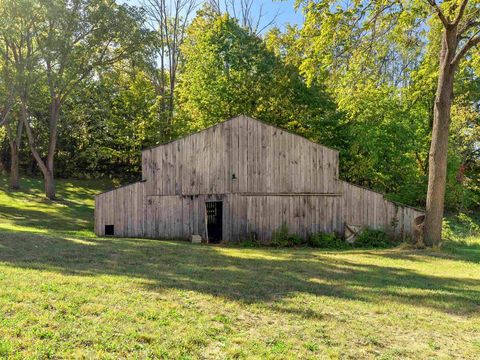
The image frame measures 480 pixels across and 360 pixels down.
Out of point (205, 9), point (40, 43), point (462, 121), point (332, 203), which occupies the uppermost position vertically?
point (205, 9)

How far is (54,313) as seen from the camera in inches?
237

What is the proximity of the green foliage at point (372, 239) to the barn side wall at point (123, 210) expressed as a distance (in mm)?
10514

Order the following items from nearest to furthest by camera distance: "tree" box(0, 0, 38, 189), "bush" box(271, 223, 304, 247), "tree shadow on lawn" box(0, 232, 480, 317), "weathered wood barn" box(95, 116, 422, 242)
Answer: "tree shadow on lawn" box(0, 232, 480, 317) → "bush" box(271, 223, 304, 247) → "weathered wood barn" box(95, 116, 422, 242) → "tree" box(0, 0, 38, 189)

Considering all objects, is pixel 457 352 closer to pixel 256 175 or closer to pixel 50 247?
pixel 50 247

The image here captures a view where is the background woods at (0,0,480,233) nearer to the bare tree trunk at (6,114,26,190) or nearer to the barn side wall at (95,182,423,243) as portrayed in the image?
the bare tree trunk at (6,114,26,190)

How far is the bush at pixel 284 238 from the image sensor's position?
62.7 feet

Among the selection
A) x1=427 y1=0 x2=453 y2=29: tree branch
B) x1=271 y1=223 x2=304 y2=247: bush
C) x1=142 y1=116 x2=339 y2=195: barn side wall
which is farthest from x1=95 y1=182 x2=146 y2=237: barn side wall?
x1=427 y1=0 x2=453 y2=29: tree branch

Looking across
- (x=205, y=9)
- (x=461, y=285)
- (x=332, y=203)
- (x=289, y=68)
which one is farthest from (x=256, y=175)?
(x=205, y=9)

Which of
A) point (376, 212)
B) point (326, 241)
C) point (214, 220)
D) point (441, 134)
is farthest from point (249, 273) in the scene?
point (214, 220)

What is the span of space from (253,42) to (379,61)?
13824mm

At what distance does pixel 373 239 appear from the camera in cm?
1902

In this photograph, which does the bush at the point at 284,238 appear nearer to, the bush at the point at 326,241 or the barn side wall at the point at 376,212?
the bush at the point at 326,241

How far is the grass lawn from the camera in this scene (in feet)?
17.3

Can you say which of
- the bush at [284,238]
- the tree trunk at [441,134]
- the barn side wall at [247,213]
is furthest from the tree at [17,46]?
the tree trunk at [441,134]
